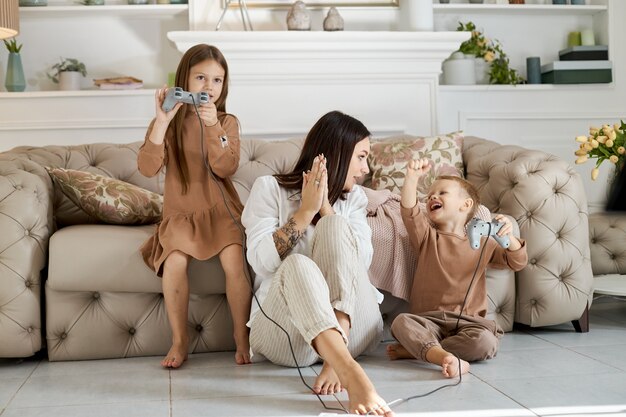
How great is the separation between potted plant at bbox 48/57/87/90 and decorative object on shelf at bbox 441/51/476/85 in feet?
5.97

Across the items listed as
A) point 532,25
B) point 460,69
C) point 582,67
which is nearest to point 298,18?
point 460,69

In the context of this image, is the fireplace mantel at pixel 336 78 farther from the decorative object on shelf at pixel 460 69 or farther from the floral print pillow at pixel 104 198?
the floral print pillow at pixel 104 198

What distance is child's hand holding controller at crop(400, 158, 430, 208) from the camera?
2266 millimetres

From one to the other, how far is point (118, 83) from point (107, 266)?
5.23 ft

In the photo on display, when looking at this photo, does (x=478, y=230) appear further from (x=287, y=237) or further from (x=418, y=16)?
(x=418, y=16)

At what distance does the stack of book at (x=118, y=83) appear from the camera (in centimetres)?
371

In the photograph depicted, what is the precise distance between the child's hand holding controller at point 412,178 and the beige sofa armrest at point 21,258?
1117mm

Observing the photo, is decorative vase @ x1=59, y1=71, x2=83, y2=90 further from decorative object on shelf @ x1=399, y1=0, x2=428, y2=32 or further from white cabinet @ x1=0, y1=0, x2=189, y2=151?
decorative object on shelf @ x1=399, y1=0, x2=428, y2=32

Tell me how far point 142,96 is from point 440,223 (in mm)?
1905

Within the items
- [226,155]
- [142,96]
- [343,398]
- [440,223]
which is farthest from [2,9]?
[343,398]

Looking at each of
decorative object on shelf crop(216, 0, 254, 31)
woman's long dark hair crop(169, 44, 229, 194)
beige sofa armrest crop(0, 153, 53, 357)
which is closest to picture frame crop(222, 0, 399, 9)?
decorative object on shelf crop(216, 0, 254, 31)

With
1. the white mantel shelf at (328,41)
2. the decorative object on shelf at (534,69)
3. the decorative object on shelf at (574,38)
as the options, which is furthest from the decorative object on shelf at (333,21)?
the decorative object on shelf at (574,38)

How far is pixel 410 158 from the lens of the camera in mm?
2965

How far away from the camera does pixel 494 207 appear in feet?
9.11
